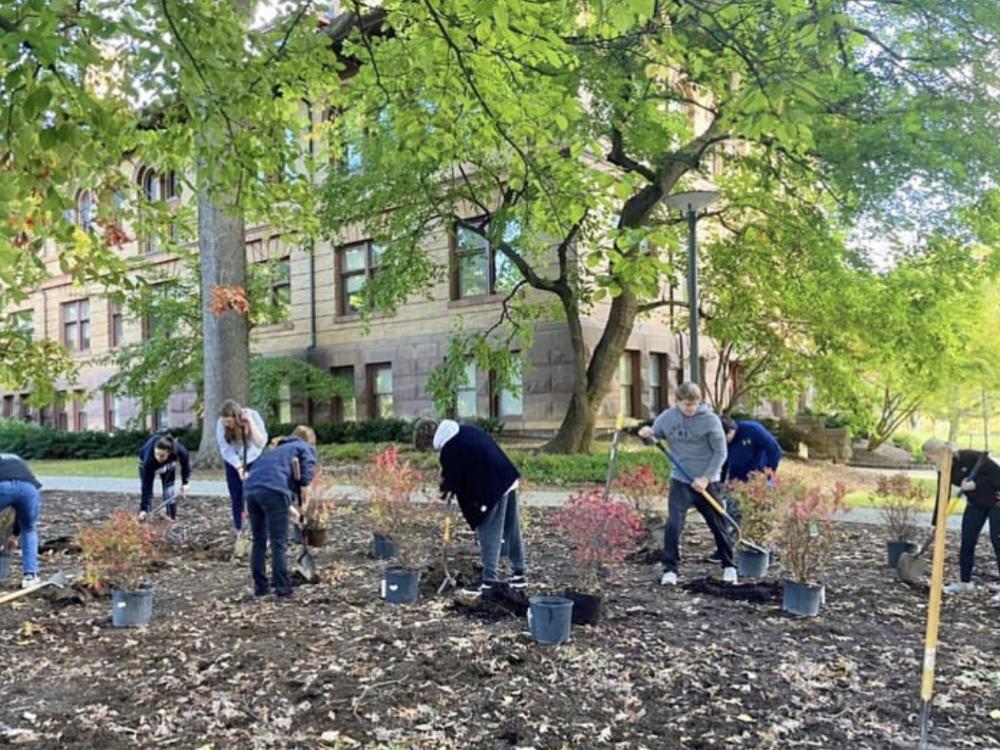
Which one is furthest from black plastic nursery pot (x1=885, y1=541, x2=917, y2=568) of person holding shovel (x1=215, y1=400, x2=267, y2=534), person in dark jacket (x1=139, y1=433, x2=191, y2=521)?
person in dark jacket (x1=139, y1=433, x2=191, y2=521)

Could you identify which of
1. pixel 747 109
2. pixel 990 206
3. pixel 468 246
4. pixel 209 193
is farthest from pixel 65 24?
pixel 468 246

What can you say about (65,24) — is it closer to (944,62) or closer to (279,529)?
(279,529)

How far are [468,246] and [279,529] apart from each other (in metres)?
16.4

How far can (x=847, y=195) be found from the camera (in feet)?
45.0

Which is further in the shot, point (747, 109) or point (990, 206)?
point (990, 206)

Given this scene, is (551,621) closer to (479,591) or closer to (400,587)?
(479,591)

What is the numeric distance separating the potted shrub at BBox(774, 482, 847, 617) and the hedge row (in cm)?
1609

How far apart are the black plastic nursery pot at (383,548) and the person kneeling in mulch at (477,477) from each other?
1.96m

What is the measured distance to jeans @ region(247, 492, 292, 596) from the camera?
6500 millimetres

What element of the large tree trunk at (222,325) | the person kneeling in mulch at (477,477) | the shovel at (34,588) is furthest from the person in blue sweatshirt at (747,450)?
the large tree trunk at (222,325)

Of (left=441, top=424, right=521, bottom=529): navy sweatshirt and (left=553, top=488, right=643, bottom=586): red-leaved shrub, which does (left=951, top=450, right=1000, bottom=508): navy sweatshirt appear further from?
(left=441, top=424, right=521, bottom=529): navy sweatshirt

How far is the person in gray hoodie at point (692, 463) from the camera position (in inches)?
276

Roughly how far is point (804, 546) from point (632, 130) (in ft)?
31.8

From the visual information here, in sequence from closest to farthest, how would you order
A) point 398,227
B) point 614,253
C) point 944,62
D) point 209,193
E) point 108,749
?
1. point 108,749
2. point 614,253
3. point 209,193
4. point 944,62
5. point 398,227
